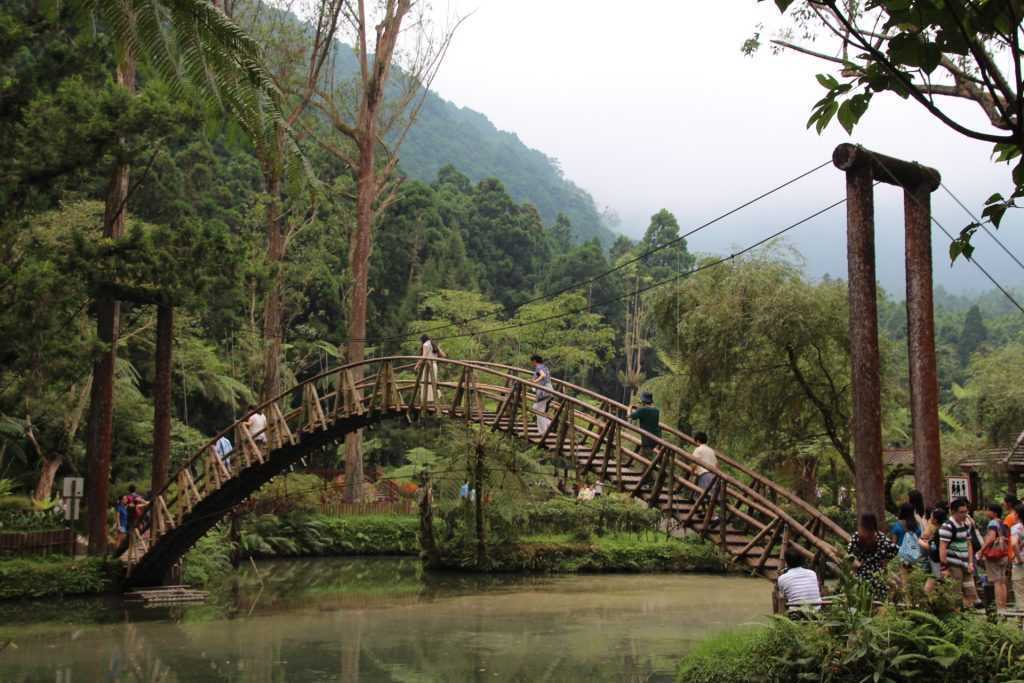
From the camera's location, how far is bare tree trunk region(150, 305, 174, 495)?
21422 millimetres

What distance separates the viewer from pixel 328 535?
30688 millimetres

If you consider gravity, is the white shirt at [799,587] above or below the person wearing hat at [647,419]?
below

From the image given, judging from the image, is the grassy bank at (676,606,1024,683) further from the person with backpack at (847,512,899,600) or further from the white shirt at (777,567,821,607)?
the person with backpack at (847,512,899,600)

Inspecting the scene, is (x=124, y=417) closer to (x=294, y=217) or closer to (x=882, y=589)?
(x=294, y=217)

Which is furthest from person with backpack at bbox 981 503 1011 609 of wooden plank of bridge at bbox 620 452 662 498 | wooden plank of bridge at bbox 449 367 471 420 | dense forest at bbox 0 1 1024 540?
wooden plank of bridge at bbox 449 367 471 420

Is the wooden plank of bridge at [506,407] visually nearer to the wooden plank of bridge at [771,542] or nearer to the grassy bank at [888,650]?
the wooden plank of bridge at [771,542]

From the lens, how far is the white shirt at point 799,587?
1015 centimetres

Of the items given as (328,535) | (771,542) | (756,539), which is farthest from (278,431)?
(328,535)

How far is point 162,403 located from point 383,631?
7606 millimetres

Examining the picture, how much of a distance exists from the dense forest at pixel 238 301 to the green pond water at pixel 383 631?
3880 mm

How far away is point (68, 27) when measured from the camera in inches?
704

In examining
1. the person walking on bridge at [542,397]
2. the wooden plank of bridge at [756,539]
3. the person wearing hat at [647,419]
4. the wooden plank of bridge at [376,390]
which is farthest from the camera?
the wooden plank of bridge at [376,390]

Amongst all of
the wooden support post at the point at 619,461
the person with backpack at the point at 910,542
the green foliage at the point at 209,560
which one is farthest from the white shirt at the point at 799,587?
the green foliage at the point at 209,560

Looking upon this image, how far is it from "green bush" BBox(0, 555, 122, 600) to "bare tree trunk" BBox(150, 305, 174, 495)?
1.90 metres
